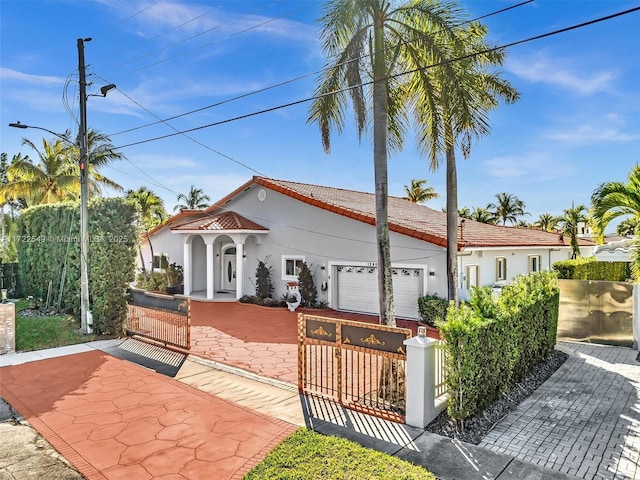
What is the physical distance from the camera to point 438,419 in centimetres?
657

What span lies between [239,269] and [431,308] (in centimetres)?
1011

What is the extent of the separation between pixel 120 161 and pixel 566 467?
26.5m

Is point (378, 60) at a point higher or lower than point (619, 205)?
higher

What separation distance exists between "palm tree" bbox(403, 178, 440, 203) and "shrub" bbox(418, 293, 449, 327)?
29.1 meters

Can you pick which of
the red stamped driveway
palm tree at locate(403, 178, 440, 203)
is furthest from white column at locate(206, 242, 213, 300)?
palm tree at locate(403, 178, 440, 203)

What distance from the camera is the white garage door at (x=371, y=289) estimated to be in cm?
1546

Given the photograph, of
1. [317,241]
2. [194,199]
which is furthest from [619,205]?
[194,199]

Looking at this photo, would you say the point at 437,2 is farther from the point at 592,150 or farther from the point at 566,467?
the point at 592,150

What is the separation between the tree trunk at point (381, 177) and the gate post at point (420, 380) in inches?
71.7

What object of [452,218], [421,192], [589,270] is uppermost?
[421,192]

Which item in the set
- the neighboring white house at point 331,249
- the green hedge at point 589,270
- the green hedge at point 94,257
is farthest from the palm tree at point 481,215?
the green hedge at point 94,257

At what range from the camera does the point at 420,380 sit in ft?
20.6

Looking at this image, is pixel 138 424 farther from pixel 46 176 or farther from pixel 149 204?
pixel 149 204

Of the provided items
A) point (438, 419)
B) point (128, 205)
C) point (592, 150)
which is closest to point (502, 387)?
point (438, 419)
